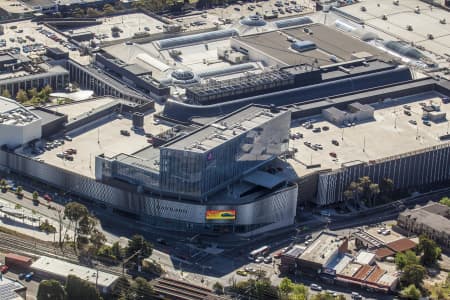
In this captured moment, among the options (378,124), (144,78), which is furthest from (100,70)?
(378,124)

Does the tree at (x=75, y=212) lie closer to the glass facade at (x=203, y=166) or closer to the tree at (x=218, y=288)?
the glass facade at (x=203, y=166)

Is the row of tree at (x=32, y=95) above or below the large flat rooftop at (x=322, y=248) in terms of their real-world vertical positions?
above

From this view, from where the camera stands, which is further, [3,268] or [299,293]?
[3,268]

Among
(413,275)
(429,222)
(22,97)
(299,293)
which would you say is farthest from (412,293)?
(22,97)

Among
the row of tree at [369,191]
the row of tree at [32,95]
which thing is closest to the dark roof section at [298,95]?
the row of tree at [32,95]

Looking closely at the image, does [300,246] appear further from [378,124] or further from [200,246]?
[378,124]

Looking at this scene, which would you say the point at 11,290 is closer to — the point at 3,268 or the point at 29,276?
the point at 29,276
